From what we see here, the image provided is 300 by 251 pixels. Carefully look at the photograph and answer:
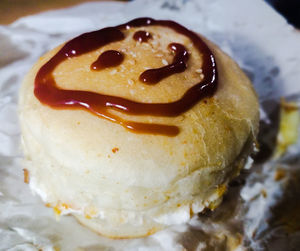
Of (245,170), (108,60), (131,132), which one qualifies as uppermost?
(108,60)

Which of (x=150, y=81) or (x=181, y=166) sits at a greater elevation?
(x=150, y=81)

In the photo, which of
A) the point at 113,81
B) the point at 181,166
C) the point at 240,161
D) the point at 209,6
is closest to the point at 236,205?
the point at 240,161

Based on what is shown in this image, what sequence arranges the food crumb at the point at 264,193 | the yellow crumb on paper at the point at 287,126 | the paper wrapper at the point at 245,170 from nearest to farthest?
1. the paper wrapper at the point at 245,170
2. the food crumb at the point at 264,193
3. the yellow crumb on paper at the point at 287,126

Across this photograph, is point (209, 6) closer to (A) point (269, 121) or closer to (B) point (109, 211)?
(A) point (269, 121)

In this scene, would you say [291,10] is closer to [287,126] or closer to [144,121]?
[287,126]

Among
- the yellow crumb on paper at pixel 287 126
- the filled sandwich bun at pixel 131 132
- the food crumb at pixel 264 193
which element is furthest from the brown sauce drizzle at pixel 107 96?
the yellow crumb on paper at pixel 287 126

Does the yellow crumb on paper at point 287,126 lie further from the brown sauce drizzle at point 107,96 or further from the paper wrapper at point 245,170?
the brown sauce drizzle at point 107,96

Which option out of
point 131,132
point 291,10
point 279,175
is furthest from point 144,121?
point 291,10
